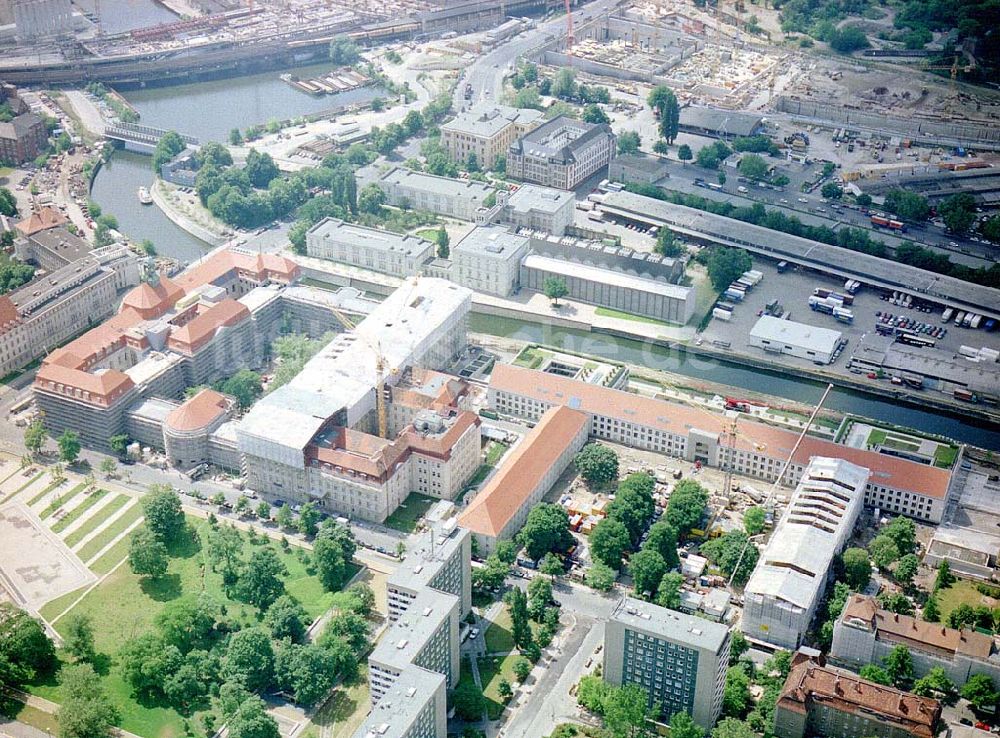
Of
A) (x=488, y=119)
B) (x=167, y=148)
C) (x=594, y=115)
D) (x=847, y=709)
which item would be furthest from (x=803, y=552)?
(x=167, y=148)

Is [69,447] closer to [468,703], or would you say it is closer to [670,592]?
[468,703]

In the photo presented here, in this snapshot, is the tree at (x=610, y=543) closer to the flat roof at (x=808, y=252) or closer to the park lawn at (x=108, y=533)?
the park lawn at (x=108, y=533)

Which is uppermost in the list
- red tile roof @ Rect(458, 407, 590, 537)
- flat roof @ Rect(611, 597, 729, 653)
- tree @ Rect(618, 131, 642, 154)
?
flat roof @ Rect(611, 597, 729, 653)

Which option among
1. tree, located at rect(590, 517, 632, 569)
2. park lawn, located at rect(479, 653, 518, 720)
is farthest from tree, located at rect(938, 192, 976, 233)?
park lawn, located at rect(479, 653, 518, 720)

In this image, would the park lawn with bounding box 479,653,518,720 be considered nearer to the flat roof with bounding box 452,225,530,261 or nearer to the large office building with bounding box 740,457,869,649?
the large office building with bounding box 740,457,869,649

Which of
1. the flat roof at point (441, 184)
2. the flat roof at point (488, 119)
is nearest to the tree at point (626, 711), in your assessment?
the flat roof at point (441, 184)

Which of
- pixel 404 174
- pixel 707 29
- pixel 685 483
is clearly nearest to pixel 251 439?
pixel 685 483
